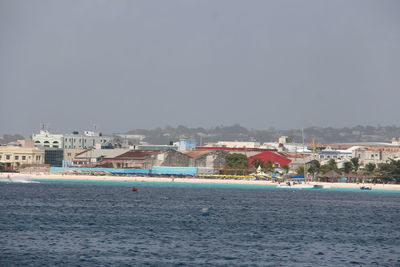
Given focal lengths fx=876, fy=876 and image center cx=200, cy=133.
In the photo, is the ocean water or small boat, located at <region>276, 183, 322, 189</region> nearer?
the ocean water

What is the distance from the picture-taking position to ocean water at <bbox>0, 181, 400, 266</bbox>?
5103cm

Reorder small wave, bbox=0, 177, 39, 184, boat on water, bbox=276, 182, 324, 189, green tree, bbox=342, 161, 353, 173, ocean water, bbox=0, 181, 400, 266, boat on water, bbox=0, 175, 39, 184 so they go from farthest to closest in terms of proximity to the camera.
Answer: green tree, bbox=342, 161, 353, 173, boat on water, bbox=0, 175, 39, 184, small wave, bbox=0, 177, 39, 184, boat on water, bbox=276, 182, 324, 189, ocean water, bbox=0, 181, 400, 266

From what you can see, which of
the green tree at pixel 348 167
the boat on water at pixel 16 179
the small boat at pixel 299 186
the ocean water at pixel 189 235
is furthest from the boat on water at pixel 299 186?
the ocean water at pixel 189 235

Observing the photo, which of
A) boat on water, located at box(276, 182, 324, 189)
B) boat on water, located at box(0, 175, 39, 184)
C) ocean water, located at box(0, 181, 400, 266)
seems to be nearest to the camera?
ocean water, located at box(0, 181, 400, 266)

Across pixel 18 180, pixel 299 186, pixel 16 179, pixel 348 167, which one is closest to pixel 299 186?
pixel 299 186

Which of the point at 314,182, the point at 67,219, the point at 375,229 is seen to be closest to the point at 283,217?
the point at 375,229

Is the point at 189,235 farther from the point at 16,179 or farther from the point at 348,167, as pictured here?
the point at 348,167

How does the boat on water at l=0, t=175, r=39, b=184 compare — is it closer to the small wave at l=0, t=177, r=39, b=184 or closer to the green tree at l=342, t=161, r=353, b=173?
the small wave at l=0, t=177, r=39, b=184

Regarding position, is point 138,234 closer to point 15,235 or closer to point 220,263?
point 15,235

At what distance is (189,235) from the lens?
6297 cm

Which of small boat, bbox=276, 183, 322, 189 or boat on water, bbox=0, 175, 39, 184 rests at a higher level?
boat on water, bbox=0, 175, 39, 184

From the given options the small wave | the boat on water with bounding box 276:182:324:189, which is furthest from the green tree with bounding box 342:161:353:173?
the small wave

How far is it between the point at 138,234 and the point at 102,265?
1487cm

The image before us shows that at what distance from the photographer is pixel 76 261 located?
Answer: 48.8 metres
